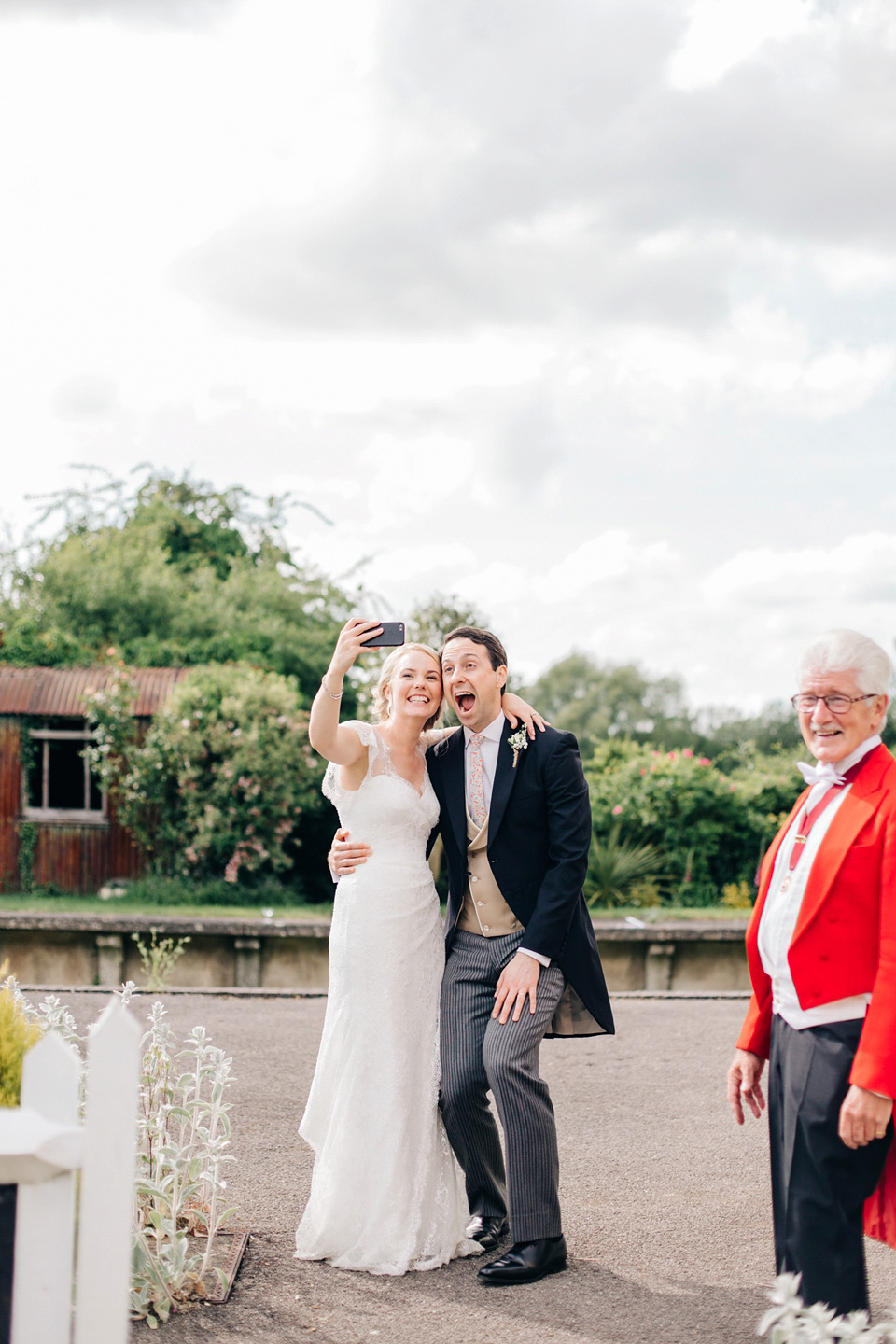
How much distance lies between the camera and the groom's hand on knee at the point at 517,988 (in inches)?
157

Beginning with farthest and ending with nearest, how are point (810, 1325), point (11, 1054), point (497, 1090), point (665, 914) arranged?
point (665, 914) < point (497, 1090) < point (11, 1054) < point (810, 1325)

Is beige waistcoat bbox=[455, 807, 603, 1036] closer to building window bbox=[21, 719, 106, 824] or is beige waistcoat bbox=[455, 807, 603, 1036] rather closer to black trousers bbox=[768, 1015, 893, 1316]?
black trousers bbox=[768, 1015, 893, 1316]

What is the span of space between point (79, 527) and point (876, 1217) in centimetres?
2334

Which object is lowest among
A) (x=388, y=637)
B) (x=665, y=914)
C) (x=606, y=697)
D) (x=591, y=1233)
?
(x=591, y=1233)

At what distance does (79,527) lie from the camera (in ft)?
79.2

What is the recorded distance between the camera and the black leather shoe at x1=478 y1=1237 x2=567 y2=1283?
151 inches

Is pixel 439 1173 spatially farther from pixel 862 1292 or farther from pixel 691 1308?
pixel 862 1292

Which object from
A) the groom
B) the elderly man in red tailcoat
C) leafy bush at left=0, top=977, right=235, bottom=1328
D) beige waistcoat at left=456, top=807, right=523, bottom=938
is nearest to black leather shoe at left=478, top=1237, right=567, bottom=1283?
the groom

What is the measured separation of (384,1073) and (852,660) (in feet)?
7.21

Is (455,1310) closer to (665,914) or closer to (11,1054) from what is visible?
(11,1054)

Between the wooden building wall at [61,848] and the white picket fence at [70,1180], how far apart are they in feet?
→ 45.1

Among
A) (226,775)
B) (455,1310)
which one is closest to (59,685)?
(226,775)

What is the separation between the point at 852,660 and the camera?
116 inches

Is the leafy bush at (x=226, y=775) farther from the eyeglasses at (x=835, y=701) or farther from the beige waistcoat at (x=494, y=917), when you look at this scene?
the eyeglasses at (x=835, y=701)
